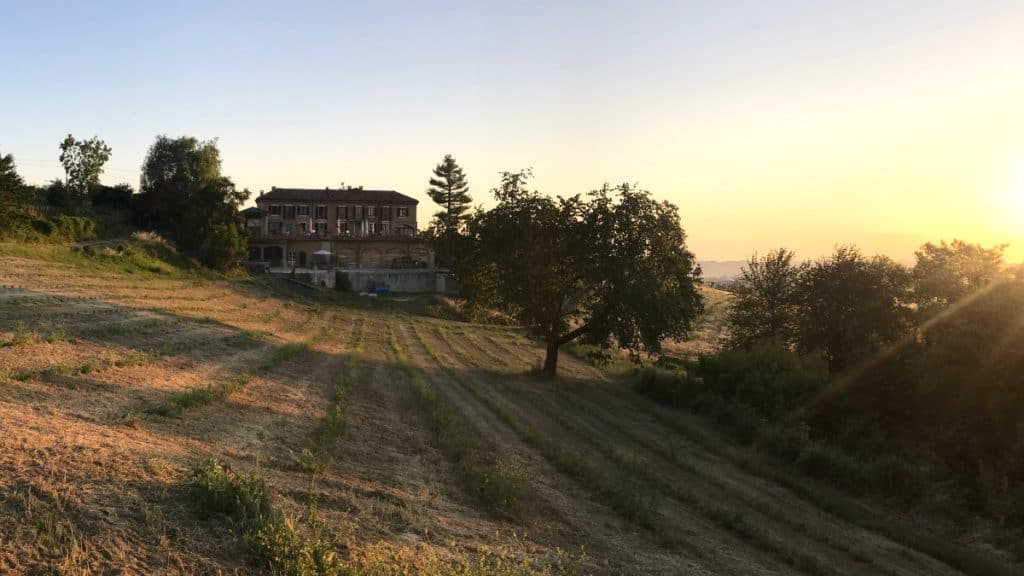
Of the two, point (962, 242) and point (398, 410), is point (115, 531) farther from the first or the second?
point (962, 242)

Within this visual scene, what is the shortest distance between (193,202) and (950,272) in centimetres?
6232

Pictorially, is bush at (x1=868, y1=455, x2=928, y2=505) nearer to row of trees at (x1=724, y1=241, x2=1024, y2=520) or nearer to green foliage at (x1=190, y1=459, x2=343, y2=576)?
row of trees at (x1=724, y1=241, x2=1024, y2=520)

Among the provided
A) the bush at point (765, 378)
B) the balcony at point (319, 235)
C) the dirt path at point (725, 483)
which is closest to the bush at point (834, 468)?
the dirt path at point (725, 483)

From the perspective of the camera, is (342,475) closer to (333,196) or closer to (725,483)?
(725,483)

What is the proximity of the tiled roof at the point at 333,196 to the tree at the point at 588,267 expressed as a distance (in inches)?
2964

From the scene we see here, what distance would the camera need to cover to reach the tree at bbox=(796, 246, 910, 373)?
3269 cm

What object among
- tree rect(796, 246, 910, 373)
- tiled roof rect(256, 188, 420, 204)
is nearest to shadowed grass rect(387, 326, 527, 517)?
tree rect(796, 246, 910, 373)

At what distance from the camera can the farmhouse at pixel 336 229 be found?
90.1m

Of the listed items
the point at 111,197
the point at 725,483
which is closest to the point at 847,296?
the point at 725,483

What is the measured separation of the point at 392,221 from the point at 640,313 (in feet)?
268

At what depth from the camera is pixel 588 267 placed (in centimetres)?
2970

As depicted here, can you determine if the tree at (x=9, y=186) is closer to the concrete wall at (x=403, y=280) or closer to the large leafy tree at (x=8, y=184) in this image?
the large leafy tree at (x=8, y=184)

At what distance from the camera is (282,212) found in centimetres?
10131

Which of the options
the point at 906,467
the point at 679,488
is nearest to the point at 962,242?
the point at 906,467
